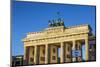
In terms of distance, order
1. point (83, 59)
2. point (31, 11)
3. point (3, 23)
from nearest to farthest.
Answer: point (3, 23) < point (31, 11) < point (83, 59)

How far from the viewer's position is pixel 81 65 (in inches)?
119

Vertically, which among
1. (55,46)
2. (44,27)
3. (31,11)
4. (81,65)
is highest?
(31,11)

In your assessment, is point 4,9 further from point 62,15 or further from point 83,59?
point 83,59

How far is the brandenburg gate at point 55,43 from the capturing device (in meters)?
2.87

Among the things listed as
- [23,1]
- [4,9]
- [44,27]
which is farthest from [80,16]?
[4,9]

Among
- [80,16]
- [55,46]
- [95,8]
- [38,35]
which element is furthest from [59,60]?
[95,8]

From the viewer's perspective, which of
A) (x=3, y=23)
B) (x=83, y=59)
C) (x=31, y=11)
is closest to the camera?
(x=3, y=23)

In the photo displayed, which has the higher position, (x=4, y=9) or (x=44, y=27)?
(x=4, y=9)

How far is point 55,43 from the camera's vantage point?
Result: 2.95 metres

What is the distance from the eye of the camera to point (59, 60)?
2953mm

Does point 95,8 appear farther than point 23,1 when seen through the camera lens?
Yes

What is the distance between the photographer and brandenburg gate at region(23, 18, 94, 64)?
9.42 feet

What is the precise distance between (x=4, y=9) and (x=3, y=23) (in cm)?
15

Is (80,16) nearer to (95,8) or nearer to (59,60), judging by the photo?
(95,8)
